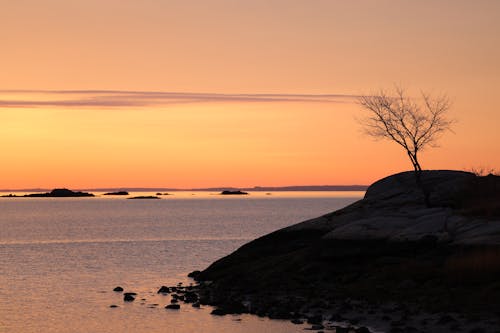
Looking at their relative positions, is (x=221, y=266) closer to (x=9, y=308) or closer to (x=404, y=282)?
(x=9, y=308)

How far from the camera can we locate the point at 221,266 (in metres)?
58.9

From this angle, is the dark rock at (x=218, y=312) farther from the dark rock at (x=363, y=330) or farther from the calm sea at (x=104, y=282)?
the dark rock at (x=363, y=330)

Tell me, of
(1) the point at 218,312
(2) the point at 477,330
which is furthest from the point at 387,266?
(2) the point at 477,330

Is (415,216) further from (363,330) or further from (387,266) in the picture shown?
(363,330)

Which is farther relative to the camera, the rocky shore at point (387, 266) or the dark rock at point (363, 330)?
the rocky shore at point (387, 266)

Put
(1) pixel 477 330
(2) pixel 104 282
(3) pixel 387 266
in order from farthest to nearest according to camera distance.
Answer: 1. (2) pixel 104 282
2. (3) pixel 387 266
3. (1) pixel 477 330

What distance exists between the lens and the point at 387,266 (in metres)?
43.4

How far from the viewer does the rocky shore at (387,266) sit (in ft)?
116

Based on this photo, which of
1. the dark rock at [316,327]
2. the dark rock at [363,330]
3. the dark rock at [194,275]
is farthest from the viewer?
the dark rock at [194,275]

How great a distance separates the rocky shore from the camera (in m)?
35.3

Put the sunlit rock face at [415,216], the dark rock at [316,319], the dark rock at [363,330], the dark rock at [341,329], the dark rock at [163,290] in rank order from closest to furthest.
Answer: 1. the dark rock at [363,330]
2. the dark rock at [341,329]
3. the dark rock at [316,319]
4. the sunlit rock face at [415,216]
5. the dark rock at [163,290]

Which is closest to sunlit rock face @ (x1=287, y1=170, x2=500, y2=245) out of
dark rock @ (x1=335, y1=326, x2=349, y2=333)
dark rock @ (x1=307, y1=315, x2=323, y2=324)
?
dark rock @ (x1=307, y1=315, x2=323, y2=324)

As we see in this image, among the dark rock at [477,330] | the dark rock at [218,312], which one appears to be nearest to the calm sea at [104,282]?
the dark rock at [218,312]

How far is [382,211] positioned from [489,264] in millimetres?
15533
